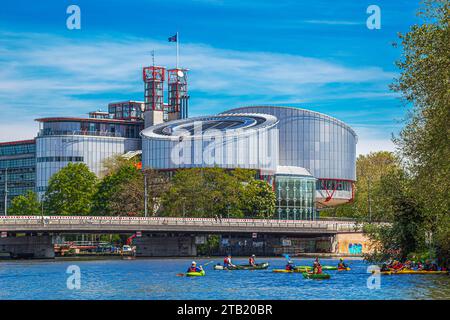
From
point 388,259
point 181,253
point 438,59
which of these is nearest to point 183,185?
point 181,253

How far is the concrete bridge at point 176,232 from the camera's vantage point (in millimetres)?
140125

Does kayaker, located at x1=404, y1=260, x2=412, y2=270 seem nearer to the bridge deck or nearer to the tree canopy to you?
the bridge deck

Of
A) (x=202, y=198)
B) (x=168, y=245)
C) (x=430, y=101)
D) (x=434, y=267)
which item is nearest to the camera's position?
(x=430, y=101)

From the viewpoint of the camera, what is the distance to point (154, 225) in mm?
148125

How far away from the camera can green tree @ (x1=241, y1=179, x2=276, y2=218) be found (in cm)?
18738

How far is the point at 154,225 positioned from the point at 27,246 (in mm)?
20834

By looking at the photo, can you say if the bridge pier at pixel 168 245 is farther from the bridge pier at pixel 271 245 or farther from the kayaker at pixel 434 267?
the kayaker at pixel 434 267

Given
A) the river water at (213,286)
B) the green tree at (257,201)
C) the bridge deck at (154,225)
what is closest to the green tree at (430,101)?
the river water at (213,286)

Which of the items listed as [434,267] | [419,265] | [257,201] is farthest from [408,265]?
[257,201]

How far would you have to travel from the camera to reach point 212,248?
586 feet

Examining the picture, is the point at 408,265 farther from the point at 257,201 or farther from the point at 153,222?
the point at 257,201

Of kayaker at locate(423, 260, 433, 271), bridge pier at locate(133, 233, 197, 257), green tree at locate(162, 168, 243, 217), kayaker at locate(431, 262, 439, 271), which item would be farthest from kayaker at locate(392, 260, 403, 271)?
green tree at locate(162, 168, 243, 217)

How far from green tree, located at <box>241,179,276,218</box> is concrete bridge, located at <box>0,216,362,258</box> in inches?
288
